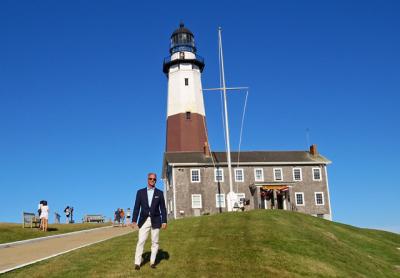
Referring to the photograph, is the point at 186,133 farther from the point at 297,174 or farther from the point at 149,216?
the point at 149,216

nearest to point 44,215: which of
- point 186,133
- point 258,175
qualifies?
point 258,175

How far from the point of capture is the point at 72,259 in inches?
590

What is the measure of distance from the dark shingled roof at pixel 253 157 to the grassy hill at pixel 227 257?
86.0 ft

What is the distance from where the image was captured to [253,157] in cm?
5034

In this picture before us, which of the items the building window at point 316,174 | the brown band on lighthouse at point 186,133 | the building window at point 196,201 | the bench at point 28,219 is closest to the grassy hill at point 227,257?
the bench at point 28,219

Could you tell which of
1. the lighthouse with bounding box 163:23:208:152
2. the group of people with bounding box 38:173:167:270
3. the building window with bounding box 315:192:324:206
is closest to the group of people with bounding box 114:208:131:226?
the lighthouse with bounding box 163:23:208:152

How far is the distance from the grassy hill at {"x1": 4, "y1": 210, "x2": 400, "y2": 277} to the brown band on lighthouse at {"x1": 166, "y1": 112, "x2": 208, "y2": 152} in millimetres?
31639

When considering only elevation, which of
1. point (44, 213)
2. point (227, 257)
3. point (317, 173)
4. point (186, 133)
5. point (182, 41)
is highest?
point (182, 41)

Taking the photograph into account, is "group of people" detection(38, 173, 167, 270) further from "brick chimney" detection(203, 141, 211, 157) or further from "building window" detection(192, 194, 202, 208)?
"brick chimney" detection(203, 141, 211, 157)

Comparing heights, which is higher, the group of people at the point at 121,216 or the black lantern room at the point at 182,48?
the black lantern room at the point at 182,48

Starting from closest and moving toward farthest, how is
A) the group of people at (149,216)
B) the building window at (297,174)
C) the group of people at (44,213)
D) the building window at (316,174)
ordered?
1. the group of people at (149,216)
2. the group of people at (44,213)
3. the building window at (297,174)
4. the building window at (316,174)

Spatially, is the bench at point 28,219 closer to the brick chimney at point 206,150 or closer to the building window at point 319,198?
the brick chimney at point 206,150

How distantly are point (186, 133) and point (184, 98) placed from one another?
4429 millimetres

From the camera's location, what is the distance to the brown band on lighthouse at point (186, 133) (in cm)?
5416
